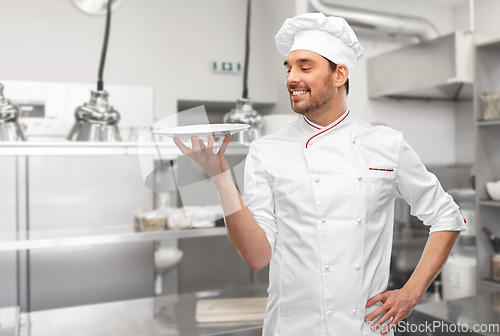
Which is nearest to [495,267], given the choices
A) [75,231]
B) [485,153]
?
[485,153]

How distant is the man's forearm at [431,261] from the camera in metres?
0.99

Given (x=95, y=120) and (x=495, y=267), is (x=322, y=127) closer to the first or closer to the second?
(x=95, y=120)

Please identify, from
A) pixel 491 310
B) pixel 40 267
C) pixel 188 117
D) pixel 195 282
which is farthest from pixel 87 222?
pixel 491 310

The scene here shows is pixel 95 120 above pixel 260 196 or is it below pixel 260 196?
above

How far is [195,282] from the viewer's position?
2.79 meters

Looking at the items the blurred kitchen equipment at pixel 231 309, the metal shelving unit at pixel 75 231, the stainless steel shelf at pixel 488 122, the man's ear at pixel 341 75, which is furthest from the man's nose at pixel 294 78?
the stainless steel shelf at pixel 488 122

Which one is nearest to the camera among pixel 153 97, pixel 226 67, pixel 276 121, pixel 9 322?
pixel 9 322

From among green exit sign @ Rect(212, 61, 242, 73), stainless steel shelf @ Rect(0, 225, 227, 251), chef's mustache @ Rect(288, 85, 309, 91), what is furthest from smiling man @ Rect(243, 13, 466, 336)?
green exit sign @ Rect(212, 61, 242, 73)

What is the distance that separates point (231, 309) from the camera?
5.72 ft

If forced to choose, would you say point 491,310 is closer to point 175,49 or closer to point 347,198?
point 347,198

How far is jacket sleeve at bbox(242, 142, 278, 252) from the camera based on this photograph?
3.25 feet

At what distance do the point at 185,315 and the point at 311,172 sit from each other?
3.29 feet

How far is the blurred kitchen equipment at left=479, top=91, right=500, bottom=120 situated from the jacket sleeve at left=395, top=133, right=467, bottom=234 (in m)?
1.54

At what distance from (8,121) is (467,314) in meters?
1.66
